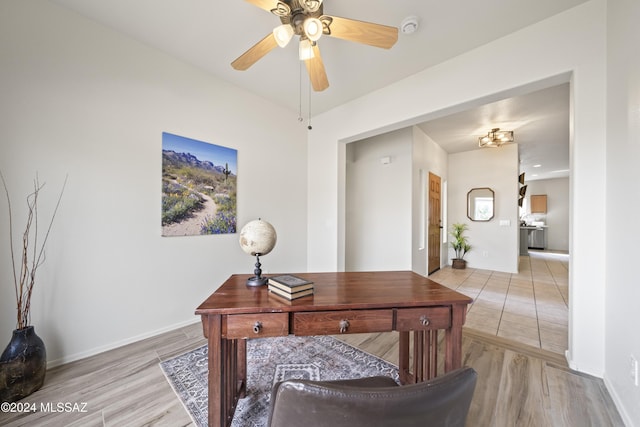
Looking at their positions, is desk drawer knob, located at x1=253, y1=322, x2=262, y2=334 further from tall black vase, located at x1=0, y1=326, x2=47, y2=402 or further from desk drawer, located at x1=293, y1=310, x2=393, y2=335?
tall black vase, located at x1=0, y1=326, x2=47, y2=402

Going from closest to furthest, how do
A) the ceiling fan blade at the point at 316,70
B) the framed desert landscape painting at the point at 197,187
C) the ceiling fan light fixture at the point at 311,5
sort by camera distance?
the ceiling fan light fixture at the point at 311,5, the ceiling fan blade at the point at 316,70, the framed desert landscape painting at the point at 197,187

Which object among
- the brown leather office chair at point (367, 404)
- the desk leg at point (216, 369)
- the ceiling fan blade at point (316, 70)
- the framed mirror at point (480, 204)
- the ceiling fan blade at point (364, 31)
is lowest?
the desk leg at point (216, 369)

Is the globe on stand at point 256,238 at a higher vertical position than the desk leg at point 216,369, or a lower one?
higher

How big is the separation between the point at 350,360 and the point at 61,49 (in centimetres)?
325

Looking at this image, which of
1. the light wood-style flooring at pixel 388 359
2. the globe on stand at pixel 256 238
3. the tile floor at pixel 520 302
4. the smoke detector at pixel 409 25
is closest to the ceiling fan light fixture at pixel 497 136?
the tile floor at pixel 520 302

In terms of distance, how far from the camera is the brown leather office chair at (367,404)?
496mm

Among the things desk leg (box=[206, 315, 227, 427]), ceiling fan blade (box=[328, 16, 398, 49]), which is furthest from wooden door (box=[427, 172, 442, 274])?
desk leg (box=[206, 315, 227, 427])

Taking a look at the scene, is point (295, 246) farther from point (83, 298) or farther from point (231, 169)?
point (83, 298)

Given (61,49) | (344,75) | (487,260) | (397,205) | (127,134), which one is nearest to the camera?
(61,49)

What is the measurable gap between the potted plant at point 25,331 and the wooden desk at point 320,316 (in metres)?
1.33

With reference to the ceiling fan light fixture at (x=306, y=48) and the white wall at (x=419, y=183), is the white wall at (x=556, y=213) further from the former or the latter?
the ceiling fan light fixture at (x=306, y=48)

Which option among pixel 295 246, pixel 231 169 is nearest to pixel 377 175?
pixel 295 246

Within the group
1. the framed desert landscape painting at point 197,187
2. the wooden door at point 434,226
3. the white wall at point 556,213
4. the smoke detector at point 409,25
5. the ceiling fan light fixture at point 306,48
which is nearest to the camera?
the ceiling fan light fixture at point 306,48

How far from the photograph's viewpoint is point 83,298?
6.11 ft
